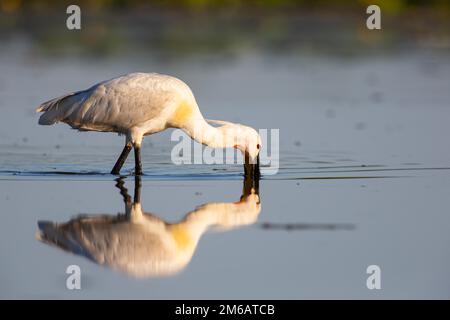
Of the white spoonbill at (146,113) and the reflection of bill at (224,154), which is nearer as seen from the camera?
the white spoonbill at (146,113)

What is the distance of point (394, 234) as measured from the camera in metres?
10.3

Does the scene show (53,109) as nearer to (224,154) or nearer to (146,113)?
(146,113)

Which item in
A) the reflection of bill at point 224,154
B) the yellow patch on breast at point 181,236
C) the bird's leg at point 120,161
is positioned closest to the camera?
the yellow patch on breast at point 181,236

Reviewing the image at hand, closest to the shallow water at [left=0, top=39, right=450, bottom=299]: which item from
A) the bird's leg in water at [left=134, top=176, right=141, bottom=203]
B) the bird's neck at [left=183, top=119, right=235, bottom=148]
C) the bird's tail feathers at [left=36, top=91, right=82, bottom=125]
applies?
the bird's leg in water at [left=134, top=176, right=141, bottom=203]

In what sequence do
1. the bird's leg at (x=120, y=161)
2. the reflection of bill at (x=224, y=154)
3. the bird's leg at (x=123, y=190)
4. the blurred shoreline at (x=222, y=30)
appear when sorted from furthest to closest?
the blurred shoreline at (x=222, y=30) < the reflection of bill at (x=224, y=154) < the bird's leg at (x=120, y=161) < the bird's leg at (x=123, y=190)

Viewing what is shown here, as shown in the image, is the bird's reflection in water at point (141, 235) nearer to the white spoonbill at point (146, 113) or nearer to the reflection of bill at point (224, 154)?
the white spoonbill at point (146, 113)

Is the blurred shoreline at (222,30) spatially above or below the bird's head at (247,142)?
above

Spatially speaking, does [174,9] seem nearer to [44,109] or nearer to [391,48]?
[391,48]

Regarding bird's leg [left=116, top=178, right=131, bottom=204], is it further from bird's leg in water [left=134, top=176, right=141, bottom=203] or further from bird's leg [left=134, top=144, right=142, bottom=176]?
bird's leg [left=134, top=144, right=142, bottom=176]

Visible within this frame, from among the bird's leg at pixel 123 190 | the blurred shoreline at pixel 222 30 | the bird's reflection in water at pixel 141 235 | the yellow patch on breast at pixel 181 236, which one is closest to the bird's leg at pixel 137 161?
the bird's leg at pixel 123 190

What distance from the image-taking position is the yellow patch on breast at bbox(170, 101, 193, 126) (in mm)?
13117

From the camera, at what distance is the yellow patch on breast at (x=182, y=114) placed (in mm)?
13117

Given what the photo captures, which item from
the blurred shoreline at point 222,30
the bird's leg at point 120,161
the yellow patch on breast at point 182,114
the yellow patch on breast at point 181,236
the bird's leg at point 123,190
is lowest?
the yellow patch on breast at point 181,236
